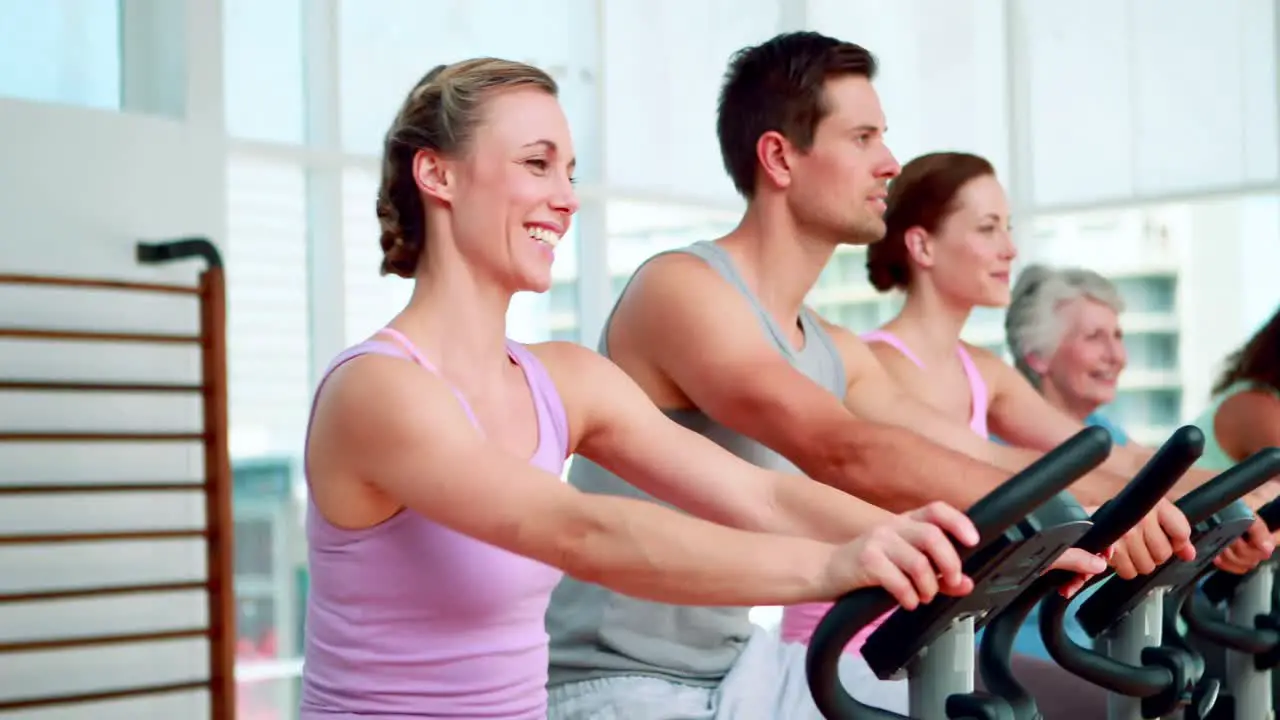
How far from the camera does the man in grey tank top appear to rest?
1.89m

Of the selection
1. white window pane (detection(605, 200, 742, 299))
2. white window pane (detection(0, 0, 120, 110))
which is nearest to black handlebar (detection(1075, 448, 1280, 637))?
white window pane (detection(0, 0, 120, 110))

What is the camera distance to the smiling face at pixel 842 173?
2355 millimetres

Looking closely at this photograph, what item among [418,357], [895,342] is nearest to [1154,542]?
[418,357]

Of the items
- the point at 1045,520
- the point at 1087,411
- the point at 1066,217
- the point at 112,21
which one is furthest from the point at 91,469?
the point at 1066,217

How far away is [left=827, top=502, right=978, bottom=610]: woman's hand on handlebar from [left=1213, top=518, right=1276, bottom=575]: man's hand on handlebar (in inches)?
36.5

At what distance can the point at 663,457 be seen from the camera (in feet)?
5.89

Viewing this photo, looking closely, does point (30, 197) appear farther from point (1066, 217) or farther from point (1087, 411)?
point (1066, 217)

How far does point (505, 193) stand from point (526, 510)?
1.53 feet

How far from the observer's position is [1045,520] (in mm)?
1148

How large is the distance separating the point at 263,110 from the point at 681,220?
5.40 feet

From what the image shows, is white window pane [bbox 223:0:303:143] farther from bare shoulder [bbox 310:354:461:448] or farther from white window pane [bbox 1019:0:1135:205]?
white window pane [bbox 1019:0:1135:205]

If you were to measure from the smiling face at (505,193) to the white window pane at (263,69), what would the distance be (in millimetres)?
2448

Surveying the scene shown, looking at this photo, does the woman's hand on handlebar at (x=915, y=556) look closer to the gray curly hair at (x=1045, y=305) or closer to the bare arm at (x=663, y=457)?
the bare arm at (x=663, y=457)

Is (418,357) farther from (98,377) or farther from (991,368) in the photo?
(98,377)
